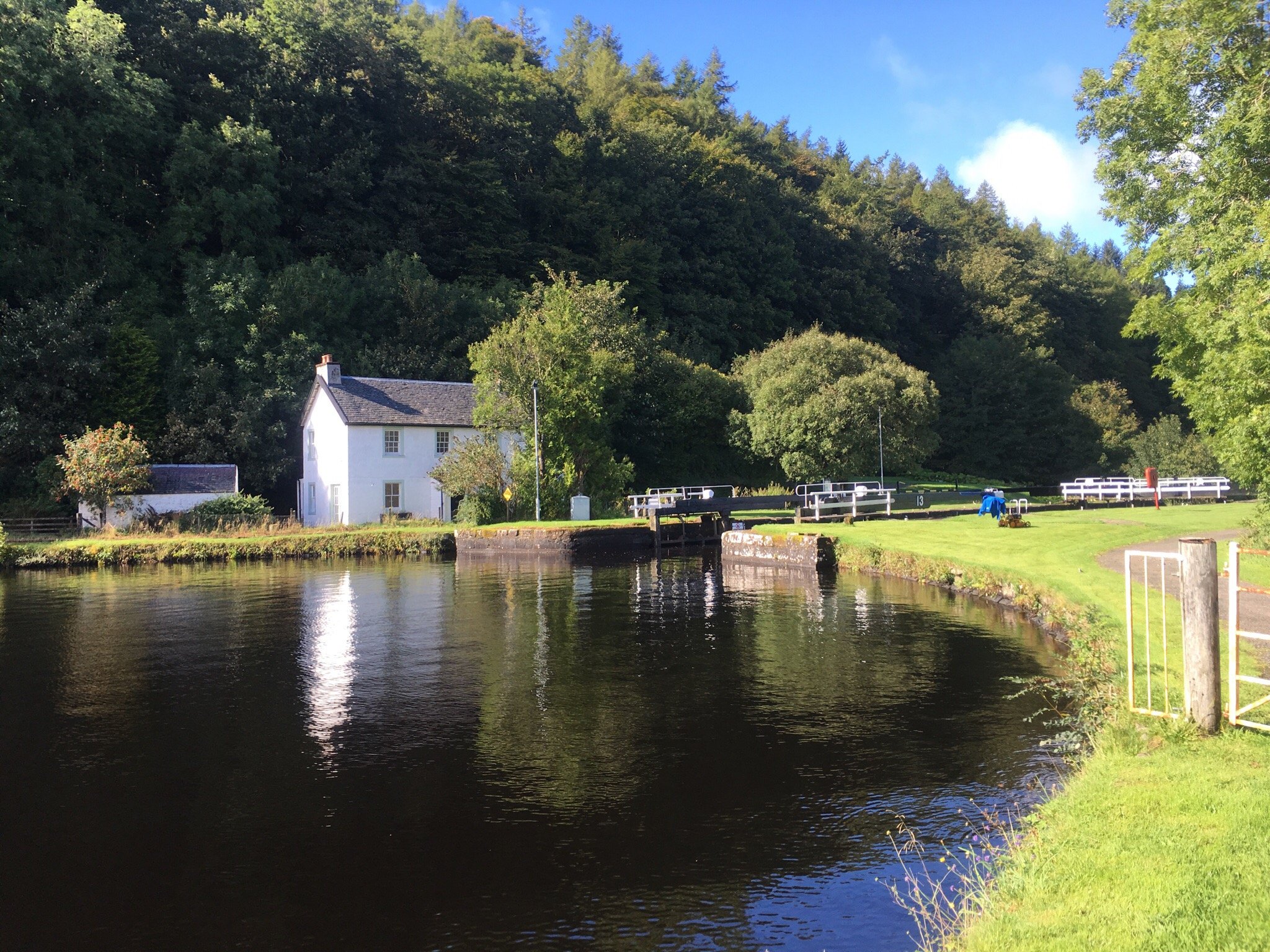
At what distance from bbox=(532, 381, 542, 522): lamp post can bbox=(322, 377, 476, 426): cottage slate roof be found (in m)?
5.04

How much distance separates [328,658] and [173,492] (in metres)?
31.1

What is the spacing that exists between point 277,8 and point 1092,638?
251 ft

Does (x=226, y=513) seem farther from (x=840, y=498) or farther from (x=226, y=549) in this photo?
(x=840, y=498)

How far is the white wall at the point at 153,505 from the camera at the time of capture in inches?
1710

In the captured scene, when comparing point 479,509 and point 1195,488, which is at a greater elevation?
point 1195,488

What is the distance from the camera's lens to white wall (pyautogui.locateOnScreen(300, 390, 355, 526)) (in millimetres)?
46969

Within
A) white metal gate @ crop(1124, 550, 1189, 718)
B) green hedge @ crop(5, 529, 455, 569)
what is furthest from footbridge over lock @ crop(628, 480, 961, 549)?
white metal gate @ crop(1124, 550, 1189, 718)

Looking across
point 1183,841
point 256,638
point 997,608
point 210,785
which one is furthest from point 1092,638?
point 256,638

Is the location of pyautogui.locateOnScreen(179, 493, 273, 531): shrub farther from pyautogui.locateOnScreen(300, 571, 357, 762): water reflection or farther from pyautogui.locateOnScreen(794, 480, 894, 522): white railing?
pyautogui.locateOnScreen(794, 480, 894, 522): white railing

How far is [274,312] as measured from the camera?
55312mm

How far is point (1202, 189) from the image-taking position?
21.6 m

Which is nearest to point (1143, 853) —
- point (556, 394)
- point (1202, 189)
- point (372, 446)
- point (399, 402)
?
point (1202, 189)

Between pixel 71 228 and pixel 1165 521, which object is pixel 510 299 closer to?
pixel 71 228

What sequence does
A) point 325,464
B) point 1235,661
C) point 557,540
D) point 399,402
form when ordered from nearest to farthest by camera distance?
point 1235,661, point 557,540, point 325,464, point 399,402
